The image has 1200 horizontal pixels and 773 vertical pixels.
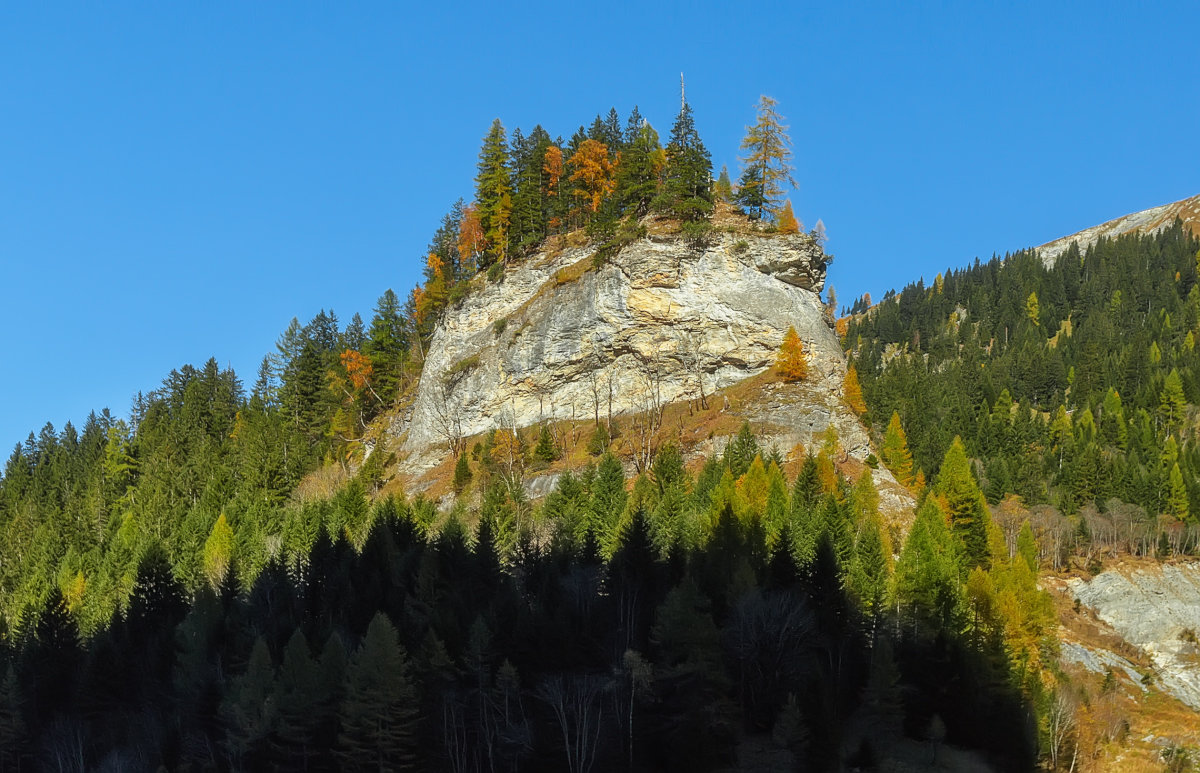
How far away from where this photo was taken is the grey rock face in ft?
286

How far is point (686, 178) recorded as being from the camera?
308 feet

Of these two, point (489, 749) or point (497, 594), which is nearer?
point (489, 749)

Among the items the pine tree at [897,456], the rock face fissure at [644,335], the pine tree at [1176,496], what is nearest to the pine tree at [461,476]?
the rock face fissure at [644,335]

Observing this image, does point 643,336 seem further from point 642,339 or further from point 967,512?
point 967,512

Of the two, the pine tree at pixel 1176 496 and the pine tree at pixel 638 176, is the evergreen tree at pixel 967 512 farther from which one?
the pine tree at pixel 1176 496

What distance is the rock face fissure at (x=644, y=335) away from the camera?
87125 millimetres

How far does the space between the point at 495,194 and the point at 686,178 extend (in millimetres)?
20218

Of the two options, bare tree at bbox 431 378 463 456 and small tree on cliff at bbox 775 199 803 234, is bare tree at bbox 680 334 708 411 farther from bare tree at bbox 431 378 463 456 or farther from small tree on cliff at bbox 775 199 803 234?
bare tree at bbox 431 378 463 456

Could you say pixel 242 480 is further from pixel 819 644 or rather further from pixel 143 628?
pixel 819 644

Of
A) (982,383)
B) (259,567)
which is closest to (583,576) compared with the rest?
(259,567)

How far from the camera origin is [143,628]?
62500mm

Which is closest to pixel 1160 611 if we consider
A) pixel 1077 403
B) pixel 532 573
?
pixel 532 573

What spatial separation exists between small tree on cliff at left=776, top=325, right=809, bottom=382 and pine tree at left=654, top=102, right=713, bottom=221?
15535 mm

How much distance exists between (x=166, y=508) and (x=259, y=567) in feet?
82.3
